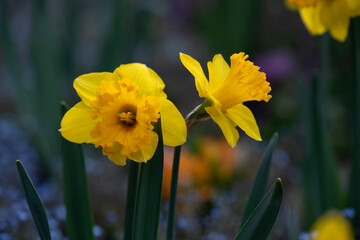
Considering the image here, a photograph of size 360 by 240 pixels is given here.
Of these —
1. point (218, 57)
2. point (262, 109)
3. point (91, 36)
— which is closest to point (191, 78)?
point (262, 109)

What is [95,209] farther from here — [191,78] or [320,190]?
[191,78]

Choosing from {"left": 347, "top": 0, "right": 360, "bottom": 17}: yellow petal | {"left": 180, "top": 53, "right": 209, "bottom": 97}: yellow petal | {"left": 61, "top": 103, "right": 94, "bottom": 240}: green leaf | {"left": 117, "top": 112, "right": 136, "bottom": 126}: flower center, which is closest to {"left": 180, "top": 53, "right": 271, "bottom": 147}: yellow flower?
{"left": 180, "top": 53, "right": 209, "bottom": 97}: yellow petal

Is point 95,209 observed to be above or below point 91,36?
below

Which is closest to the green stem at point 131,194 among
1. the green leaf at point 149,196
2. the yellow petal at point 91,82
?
the green leaf at point 149,196

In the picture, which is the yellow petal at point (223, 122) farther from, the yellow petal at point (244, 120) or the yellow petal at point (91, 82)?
the yellow petal at point (91, 82)

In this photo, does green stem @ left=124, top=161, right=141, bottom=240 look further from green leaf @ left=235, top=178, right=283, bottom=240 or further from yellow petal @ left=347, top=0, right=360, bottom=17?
yellow petal @ left=347, top=0, right=360, bottom=17
